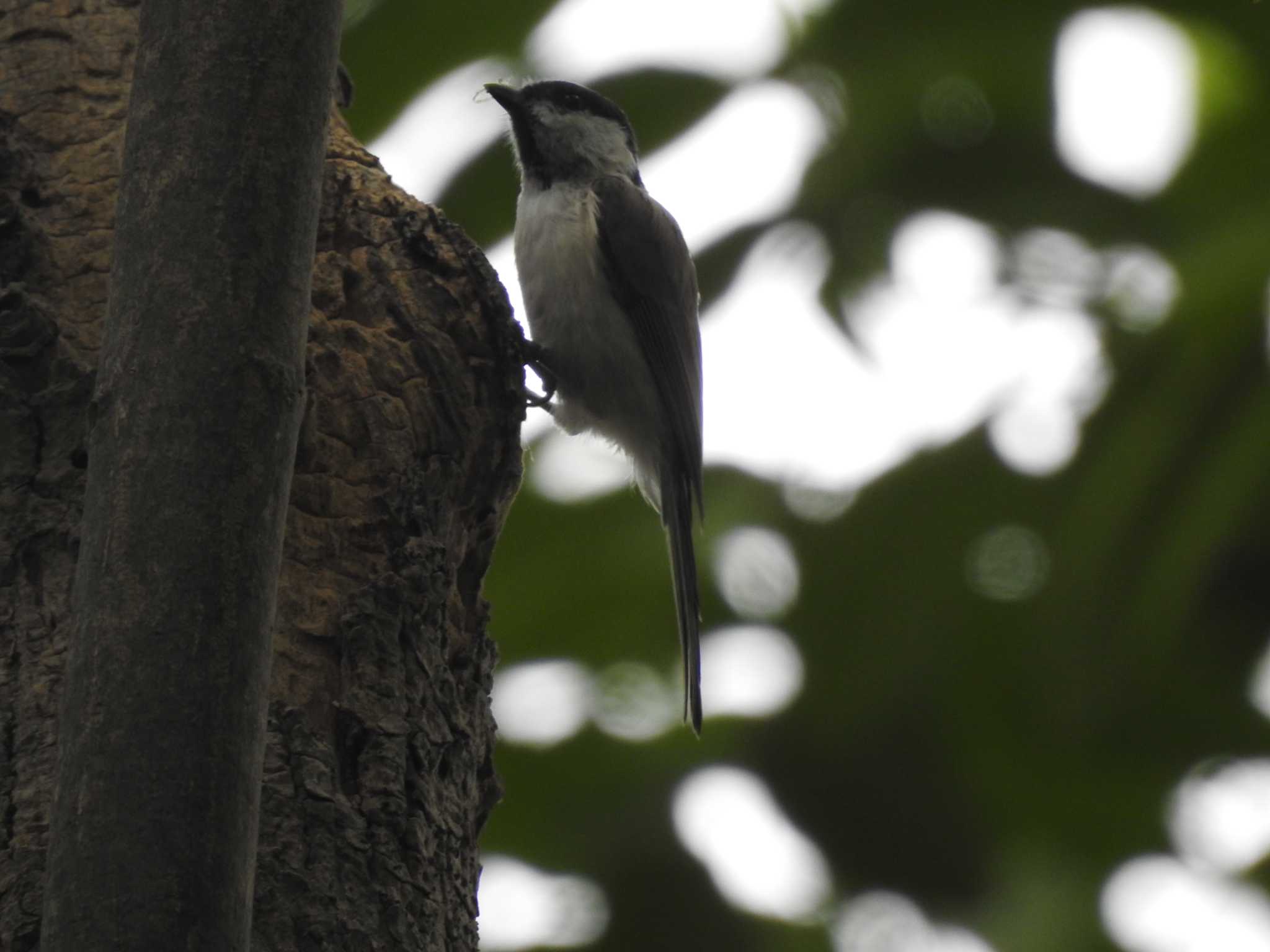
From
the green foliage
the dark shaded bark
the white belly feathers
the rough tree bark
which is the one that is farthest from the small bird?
the dark shaded bark

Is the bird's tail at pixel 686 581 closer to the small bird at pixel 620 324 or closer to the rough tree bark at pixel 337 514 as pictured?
the small bird at pixel 620 324

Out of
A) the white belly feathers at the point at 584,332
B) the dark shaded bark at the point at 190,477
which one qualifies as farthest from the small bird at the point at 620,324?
the dark shaded bark at the point at 190,477

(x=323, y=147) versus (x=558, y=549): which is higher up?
(x=558, y=549)

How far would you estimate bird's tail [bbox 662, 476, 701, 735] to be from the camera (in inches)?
144

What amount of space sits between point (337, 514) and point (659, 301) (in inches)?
81.6

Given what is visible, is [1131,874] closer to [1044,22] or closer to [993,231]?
[993,231]

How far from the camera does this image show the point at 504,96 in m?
4.42

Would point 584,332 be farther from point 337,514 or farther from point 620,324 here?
point 337,514

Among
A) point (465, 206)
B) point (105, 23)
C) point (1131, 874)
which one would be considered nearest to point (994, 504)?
point (1131, 874)

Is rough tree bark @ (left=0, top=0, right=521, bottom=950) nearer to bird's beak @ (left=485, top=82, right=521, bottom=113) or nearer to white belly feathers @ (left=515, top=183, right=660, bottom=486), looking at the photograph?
white belly feathers @ (left=515, top=183, right=660, bottom=486)

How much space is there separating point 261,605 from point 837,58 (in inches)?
126

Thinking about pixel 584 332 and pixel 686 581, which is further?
pixel 584 332

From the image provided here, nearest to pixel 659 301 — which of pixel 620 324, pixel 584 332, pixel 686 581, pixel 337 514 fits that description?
pixel 620 324

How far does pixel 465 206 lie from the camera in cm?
428
